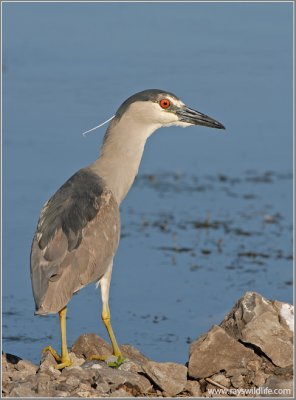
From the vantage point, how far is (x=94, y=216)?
6.83m

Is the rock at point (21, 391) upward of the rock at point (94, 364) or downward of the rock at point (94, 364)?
downward

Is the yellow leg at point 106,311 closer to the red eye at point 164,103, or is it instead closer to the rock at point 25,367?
the rock at point 25,367

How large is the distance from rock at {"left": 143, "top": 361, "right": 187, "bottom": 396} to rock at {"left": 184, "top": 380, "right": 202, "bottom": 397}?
0.12 metres

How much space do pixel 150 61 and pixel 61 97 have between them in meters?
1.48

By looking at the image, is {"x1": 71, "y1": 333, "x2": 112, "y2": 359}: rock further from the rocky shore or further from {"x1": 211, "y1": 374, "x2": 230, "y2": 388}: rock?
{"x1": 211, "y1": 374, "x2": 230, "y2": 388}: rock

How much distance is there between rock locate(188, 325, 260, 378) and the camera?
252 inches

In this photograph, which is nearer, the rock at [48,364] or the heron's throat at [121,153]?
the rock at [48,364]

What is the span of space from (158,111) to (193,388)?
78.4 inches

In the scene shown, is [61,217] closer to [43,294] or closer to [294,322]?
[43,294]

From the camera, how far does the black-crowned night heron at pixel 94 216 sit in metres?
6.47

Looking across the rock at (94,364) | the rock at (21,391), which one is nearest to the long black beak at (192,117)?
the rock at (94,364)

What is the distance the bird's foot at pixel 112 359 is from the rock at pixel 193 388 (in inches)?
16.4

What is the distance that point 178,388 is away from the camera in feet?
20.5

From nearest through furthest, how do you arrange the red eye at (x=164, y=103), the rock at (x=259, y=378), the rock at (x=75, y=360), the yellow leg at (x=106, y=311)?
the rock at (x=259, y=378)
the rock at (x=75, y=360)
the yellow leg at (x=106, y=311)
the red eye at (x=164, y=103)
